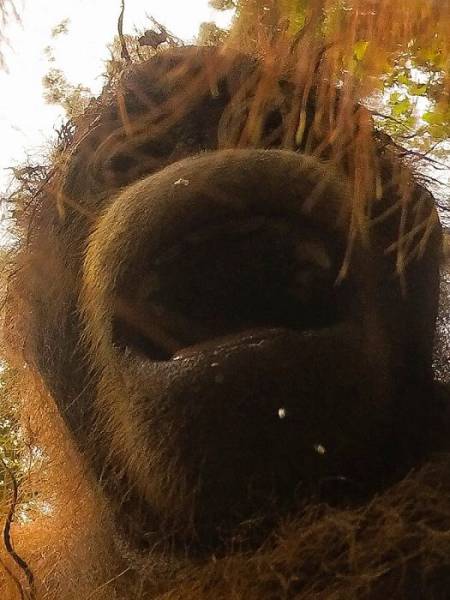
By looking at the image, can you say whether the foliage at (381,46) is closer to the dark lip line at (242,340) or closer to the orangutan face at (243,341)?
the orangutan face at (243,341)

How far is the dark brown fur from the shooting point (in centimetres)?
109

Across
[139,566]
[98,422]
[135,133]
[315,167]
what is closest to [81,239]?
[135,133]

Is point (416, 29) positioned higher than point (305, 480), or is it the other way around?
point (416, 29)

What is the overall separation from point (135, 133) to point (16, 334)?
49 cm

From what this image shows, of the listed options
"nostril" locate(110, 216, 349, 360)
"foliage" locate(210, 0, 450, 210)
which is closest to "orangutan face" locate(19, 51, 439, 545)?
"nostril" locate(110, 216, 349, 360)

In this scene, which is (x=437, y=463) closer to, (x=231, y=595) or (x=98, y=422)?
(x=231, y=595)

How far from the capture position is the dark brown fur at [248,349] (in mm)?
1090

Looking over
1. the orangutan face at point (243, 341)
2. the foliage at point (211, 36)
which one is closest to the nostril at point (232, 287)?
the orangutan face at point (243, 341)

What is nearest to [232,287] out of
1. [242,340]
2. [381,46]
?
[242,340]

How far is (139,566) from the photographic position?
1304 mm

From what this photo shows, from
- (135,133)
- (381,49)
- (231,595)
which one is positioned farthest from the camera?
(135,133)

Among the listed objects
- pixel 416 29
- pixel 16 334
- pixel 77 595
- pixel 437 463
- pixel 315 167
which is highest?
pixel 416 29

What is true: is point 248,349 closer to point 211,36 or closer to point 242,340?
point 242,340

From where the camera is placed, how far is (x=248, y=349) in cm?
110
